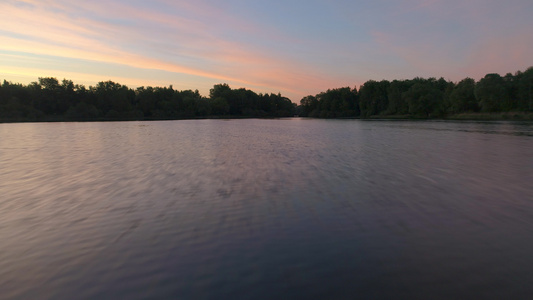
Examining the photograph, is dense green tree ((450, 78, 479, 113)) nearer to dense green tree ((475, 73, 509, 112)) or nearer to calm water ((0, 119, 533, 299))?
dense green tree ((475, 73, 509, 112))

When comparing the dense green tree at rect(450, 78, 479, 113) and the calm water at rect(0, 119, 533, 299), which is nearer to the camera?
the calm water at rect(0, 119, 533, 299)

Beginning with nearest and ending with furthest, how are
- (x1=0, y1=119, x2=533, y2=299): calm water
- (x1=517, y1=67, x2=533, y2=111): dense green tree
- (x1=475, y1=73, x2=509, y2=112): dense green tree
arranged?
1. (x1=0, y1=119, x2=533, y2=299): calm water
2. (x1=517, y1=67, x2=533, y2=111): dense green tree
3. (x1=475, y1=73, x2=509, y2=112): dense green tree

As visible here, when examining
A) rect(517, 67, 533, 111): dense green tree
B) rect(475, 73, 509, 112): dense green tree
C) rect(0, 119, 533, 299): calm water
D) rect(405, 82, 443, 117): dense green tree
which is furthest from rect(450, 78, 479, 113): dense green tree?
rect(0, 119, 533, 299): calm water

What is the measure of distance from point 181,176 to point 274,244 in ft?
38.5

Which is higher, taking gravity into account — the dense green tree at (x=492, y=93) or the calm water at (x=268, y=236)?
the dense green tree at (x=492, y=93)

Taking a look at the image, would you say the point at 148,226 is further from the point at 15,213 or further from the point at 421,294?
the point at 421,294

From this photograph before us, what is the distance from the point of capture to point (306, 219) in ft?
35.2

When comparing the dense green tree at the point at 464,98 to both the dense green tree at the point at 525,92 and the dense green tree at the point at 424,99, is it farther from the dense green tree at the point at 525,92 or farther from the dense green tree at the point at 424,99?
the dense green tree at the point at 525,92

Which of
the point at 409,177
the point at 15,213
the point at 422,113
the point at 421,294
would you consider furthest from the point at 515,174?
the point at 422,113

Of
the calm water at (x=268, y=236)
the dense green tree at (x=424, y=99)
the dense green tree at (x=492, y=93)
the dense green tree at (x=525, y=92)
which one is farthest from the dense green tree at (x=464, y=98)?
the calm water at (x=268, y=236)

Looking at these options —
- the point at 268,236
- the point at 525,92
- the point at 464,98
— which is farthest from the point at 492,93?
the point at 268,236

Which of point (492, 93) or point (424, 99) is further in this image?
point (424, 99)

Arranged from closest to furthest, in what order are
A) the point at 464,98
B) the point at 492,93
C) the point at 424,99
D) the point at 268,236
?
the point at 268,236 → the point at 492,93 → the point at 464,98 → the point at 424,99

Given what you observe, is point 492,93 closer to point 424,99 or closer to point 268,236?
point 424,99
